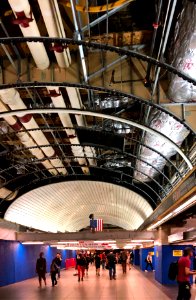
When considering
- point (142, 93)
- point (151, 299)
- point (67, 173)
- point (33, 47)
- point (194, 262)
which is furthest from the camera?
point (67, 173)

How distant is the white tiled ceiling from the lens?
30297mm

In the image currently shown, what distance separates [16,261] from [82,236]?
3.63 m

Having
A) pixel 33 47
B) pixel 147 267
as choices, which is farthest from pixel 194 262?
pixel 33 47

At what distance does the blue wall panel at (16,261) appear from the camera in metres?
22.5

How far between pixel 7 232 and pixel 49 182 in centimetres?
713

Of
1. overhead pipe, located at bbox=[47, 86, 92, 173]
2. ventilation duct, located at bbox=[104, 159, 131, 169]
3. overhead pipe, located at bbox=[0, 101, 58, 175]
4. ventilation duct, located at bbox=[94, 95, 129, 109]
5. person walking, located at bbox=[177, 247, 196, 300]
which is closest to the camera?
person walking, located at bbox=[177, 247, 196, 300]

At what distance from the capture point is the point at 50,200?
3281 centimetres

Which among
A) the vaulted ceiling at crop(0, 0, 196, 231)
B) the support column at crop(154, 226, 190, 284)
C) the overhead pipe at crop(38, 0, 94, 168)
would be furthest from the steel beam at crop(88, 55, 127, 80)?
the support column at crop(154, 226, 190, 284)

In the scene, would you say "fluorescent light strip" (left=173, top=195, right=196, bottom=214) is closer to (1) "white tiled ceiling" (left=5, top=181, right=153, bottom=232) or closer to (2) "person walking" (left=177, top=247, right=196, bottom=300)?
(2) "person walking" (left=177, top=247, right=196, bottom=300)


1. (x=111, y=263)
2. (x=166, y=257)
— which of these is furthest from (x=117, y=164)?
(x=166, y=257)

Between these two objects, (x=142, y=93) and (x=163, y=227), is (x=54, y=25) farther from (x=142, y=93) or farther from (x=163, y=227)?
(x=163, y=227)

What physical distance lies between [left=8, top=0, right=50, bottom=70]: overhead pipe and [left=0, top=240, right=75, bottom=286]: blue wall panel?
1326 centimetres

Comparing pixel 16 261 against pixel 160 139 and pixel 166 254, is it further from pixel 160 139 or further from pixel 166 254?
pixel 160 139

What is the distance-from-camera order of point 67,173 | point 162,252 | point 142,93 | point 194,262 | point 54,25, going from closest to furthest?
point 54,25
point 142,93
point 162,252
point 194,262
point 67,173
